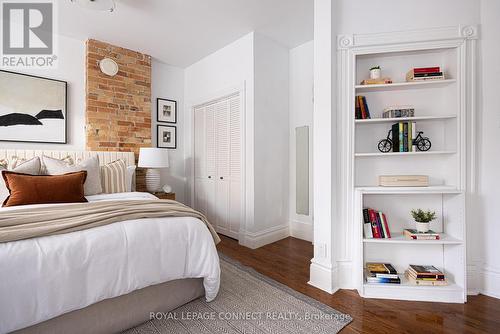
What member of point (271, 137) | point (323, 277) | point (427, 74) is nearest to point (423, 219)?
point (323, 277)

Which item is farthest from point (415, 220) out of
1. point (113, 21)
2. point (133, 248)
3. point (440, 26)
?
point (113, 21)

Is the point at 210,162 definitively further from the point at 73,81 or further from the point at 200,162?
the point at 73,81

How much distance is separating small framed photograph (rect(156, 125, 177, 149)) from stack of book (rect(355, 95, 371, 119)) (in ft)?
9.93

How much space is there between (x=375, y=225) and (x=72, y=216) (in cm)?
223

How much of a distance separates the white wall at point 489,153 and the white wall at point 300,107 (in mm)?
1705

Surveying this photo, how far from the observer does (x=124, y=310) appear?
1.52 metres

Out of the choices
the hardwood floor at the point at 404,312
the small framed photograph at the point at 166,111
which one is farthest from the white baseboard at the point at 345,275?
the small framed photograph at the point at 166,111

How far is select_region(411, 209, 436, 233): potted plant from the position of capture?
6.58 feet

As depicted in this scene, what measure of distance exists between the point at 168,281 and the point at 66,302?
0.60 m

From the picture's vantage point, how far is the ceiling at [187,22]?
2650 mm

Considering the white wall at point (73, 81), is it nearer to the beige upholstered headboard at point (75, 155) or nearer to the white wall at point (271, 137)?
the beige upholstered headboard at point (75, 155)

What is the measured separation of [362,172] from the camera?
2252 mm

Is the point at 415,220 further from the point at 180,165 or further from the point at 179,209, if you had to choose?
the point at 180,165

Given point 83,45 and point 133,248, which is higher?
point 83,45
